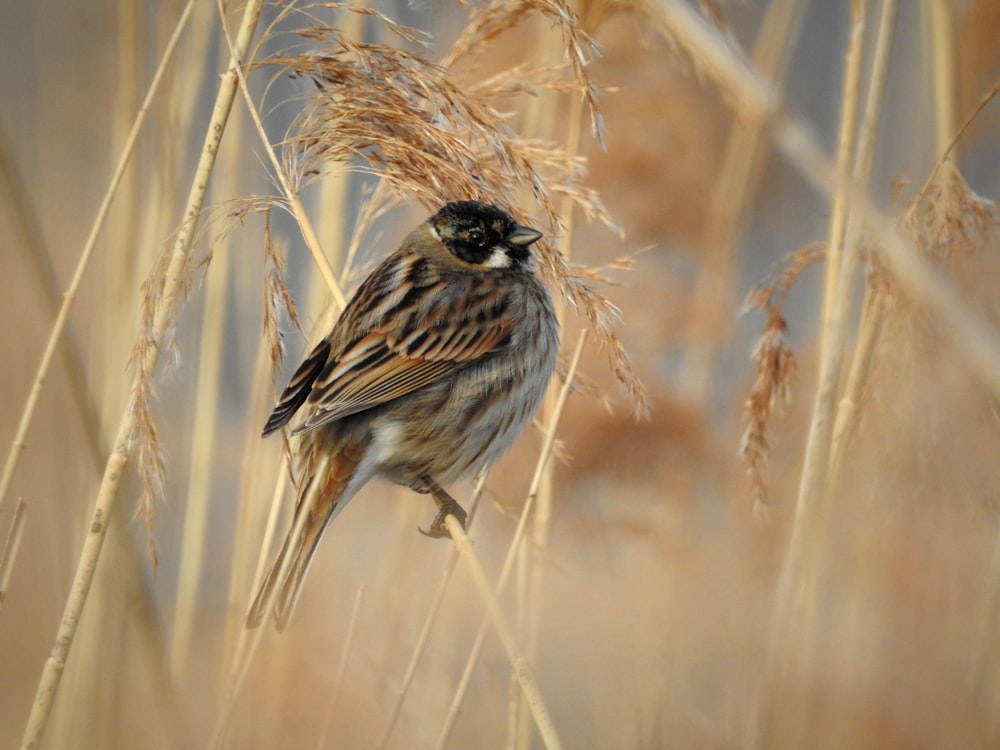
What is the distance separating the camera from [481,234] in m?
2.75

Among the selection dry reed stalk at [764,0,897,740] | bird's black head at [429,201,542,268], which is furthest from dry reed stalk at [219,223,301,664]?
dry reed stalk at [764,0,897,740]

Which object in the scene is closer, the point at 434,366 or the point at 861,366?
the point at 861,366

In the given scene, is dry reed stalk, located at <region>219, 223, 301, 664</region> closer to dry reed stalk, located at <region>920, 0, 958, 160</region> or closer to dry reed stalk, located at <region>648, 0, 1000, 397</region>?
dry reed stalk, located at <region>648, 0, 1000, 397</region>

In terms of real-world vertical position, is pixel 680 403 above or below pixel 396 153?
below

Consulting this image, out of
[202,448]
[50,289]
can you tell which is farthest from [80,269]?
[202,448]

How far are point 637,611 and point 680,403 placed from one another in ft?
2.03

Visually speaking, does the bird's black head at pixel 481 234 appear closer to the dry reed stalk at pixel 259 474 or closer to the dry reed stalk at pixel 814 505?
the dry reed stalk at pixel 259 474

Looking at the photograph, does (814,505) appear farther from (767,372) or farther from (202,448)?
(202,448)

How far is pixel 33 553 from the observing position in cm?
268

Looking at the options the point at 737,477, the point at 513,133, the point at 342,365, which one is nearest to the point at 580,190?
the point at 513,133

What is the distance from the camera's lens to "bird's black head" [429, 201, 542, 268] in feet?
8.66

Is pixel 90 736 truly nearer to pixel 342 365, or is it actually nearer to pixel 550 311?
pixel 342 365

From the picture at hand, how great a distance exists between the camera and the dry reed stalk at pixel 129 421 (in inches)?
71.7

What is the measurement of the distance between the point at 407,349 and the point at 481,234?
1.22ft
